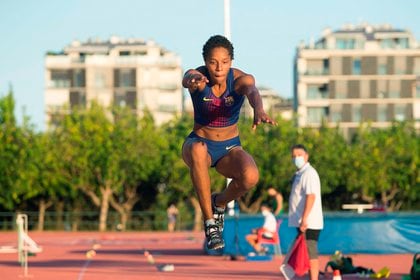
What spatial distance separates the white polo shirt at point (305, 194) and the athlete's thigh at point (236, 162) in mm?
4681

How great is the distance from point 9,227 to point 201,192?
172ft

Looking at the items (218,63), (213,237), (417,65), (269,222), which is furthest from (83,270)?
(417,65)

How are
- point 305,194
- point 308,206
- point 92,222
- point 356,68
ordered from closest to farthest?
point 308,206, point 305,194, point 92,222, point 356,68

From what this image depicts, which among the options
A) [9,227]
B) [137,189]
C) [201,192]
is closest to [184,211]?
[137,189]

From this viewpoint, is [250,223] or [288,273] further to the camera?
[250,223]

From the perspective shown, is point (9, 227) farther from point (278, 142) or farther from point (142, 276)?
point (142, 276)

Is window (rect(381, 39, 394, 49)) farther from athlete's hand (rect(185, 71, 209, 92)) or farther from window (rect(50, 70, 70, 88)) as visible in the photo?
athlete's hand (rect(185, 71, 209, 92))

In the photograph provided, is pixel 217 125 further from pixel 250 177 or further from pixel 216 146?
pixel 250 177

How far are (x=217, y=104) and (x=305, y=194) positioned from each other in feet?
17.3

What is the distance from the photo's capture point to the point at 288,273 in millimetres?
14961

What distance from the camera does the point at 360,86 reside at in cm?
10375

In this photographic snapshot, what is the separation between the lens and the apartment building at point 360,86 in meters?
103

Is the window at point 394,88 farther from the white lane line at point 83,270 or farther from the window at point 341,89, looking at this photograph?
the white lane line at point 83,270

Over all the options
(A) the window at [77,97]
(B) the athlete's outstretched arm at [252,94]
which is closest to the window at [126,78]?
(A) the window at [77,97]
